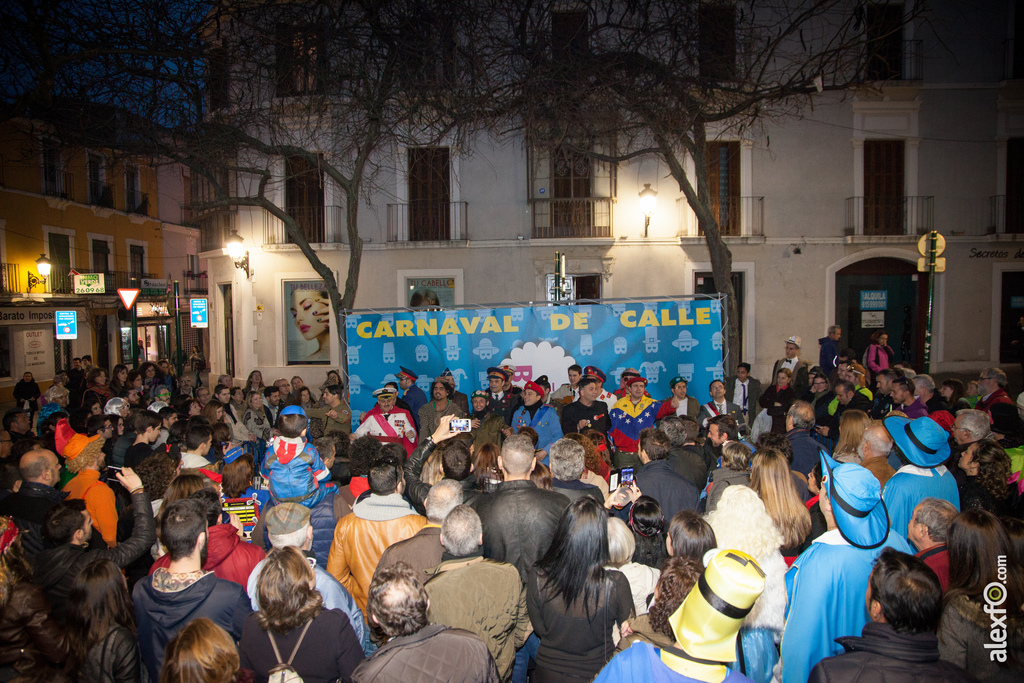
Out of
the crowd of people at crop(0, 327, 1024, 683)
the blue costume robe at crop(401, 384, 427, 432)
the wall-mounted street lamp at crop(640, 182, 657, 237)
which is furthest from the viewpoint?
the wall-mounted street lamp at crop(640, 182, 657, 237)

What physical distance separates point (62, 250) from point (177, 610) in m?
26.3

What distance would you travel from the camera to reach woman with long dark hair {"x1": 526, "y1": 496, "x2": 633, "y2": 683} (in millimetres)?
2900

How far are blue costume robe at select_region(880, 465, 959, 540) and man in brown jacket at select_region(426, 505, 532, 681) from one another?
2.63 metres

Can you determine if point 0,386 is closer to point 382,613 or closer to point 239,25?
point 239,25

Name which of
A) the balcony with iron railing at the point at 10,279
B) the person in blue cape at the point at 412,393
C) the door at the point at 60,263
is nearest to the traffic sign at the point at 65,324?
the balcony with iron railing at the point at 10,279

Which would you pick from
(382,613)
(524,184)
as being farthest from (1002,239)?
(382,613)

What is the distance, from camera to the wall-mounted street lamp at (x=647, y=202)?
15508mm

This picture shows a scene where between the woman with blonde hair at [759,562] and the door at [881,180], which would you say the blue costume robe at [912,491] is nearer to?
the woman with blonde hair at [759,562]

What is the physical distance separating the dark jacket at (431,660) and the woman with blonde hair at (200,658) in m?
0.47

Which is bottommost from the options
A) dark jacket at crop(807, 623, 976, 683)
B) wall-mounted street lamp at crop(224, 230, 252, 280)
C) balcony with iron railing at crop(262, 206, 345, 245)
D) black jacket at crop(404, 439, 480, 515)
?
dark jacket at crop(807, 623, 976, 683)

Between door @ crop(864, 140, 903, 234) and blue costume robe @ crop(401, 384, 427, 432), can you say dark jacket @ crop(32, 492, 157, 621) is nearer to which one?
blue costume robe @ crop(401, 384, 427, 432)

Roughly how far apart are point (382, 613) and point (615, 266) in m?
14.8

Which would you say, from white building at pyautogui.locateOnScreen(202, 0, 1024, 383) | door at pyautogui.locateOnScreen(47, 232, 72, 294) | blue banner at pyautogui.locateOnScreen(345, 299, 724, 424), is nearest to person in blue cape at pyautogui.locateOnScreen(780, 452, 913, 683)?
blue banner at pyautogui.locateOnScreen(345, 299, 724, 424)

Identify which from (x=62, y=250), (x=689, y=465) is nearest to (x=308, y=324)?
(x=62, y=250)
